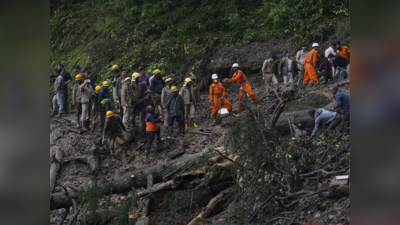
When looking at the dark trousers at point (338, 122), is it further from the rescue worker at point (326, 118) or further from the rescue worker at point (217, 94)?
the rescue worker at point (217, 94)

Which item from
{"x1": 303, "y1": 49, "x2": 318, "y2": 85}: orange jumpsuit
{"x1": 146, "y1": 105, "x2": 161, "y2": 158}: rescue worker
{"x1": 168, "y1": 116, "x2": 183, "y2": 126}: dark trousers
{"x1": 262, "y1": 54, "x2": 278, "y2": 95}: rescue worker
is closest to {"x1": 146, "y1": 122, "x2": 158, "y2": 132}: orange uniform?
{"x1": 146, "y1": 105, "x2": 161, "y2": 158}: rescue worker

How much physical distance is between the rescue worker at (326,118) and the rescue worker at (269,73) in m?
1.09

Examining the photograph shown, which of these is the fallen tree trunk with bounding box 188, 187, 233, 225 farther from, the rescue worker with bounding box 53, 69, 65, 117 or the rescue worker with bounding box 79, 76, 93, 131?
the rescue worker with bounding box 53, 69, 65, 117

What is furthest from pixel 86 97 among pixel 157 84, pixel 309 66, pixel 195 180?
pixel 309 66

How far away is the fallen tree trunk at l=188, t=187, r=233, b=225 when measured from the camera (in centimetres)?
1006

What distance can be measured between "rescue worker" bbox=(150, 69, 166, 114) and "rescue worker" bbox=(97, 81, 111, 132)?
3.76 feet

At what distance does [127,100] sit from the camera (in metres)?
11.1

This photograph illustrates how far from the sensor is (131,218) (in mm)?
10359

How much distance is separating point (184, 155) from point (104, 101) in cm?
238

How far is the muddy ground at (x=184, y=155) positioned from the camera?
942cm

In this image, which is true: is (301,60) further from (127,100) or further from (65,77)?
(65,77)

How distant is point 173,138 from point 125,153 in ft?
4.01
